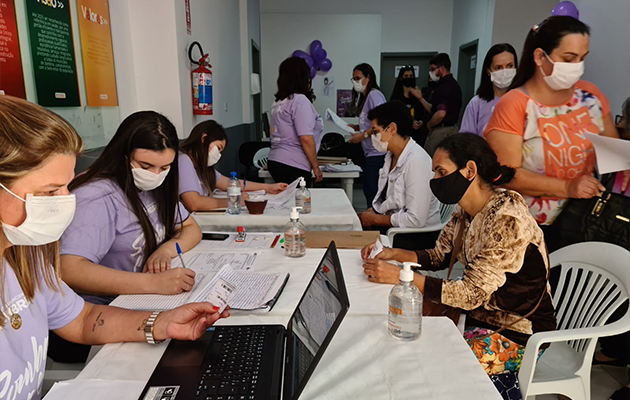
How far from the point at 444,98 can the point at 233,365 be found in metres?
4.77

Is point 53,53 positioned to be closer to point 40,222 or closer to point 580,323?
point 40,222

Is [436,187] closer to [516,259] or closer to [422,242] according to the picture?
[516,259]

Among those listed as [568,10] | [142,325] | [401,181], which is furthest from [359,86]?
[142,325]

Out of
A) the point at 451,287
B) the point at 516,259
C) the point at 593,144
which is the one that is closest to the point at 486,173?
the point at 516,259

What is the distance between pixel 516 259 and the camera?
4.22 ft

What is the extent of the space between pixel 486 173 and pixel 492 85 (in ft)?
6.66

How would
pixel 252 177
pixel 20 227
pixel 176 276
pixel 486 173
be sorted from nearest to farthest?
pixel 20 227
pixel 176 276
pixel 486 173
pixel 252 177

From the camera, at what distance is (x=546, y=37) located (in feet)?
6.07

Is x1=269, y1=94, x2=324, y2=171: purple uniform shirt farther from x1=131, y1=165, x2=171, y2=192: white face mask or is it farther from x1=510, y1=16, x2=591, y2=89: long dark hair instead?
x1=131, y1=165, x2=171, y2=192: white face mask

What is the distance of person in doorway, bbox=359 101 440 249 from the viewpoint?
7.87 ft

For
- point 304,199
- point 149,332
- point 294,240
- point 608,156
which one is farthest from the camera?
point 304,199

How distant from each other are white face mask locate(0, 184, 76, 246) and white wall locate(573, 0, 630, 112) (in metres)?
3.15

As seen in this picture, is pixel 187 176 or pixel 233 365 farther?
pixel 187 176

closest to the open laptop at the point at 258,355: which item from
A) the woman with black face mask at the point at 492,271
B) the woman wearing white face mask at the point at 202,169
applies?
the woman with black face mask at the point at 492,271
